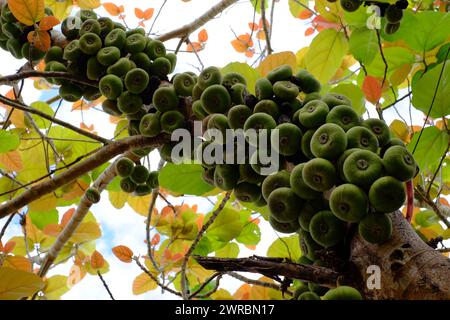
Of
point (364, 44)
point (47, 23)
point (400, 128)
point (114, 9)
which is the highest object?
point (114, 9)

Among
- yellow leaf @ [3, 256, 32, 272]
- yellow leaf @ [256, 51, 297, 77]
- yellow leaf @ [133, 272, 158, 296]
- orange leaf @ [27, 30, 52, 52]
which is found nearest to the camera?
orange leaf @ [27, 30, 52, 52]

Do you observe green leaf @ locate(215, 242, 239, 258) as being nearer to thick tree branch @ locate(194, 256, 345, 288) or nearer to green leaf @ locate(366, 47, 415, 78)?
green leaf @ locate(366, 47, 415, 78)

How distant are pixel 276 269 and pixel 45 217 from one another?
6.84 ft

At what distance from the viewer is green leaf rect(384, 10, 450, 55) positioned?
1.83 m

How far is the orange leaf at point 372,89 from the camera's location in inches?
79.0

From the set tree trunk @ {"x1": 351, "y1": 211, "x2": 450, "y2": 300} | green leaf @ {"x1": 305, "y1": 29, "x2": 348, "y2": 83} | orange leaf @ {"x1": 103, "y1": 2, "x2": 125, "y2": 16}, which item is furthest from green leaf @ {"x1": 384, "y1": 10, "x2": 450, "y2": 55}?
orange leaf @ {"x1": 103, "y1": 2, "x2": 125, "y2": 16}

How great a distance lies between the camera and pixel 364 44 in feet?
6.76

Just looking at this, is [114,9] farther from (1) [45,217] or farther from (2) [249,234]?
(2) [249,234]

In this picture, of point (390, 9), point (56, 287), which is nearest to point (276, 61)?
point (390, 9)

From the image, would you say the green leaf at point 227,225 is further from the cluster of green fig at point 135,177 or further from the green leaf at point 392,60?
the green leaf at point 392,60

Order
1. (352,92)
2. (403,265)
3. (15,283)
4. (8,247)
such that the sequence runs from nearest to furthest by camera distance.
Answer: (403,265)
(15,283)
(352,92)
(8,247)

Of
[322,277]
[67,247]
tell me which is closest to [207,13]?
[67,247]

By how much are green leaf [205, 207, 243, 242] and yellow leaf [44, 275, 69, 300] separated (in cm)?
121
